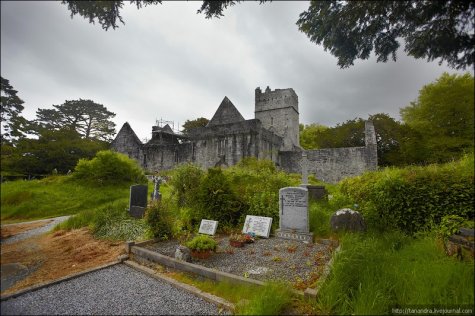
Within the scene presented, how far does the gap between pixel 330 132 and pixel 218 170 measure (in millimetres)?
29073

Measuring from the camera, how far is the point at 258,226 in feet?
23.5

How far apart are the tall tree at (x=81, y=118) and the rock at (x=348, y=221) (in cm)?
606

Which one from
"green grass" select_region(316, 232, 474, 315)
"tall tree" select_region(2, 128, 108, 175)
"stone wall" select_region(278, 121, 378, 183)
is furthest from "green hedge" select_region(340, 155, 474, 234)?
"stone wall" select_region(278, 121, 378, 183)

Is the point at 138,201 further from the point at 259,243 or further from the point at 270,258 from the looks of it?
the point at 270,258

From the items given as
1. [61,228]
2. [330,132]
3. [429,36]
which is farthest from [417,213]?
[330,132]

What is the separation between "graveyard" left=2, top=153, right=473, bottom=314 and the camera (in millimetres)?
2914

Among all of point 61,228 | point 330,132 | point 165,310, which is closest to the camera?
point 165,310

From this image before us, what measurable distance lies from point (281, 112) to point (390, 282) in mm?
31158

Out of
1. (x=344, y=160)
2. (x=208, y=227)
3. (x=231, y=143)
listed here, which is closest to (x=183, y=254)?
(x=208, y=227)

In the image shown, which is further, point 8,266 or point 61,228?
point 61,228

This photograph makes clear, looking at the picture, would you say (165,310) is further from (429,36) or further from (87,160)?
(429,36)

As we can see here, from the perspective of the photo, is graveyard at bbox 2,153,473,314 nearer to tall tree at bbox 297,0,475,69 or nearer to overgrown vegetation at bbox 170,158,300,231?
overgrown vegetation at bbox 170,158,300,231

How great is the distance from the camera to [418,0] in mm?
1958

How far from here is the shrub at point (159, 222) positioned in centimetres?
657
